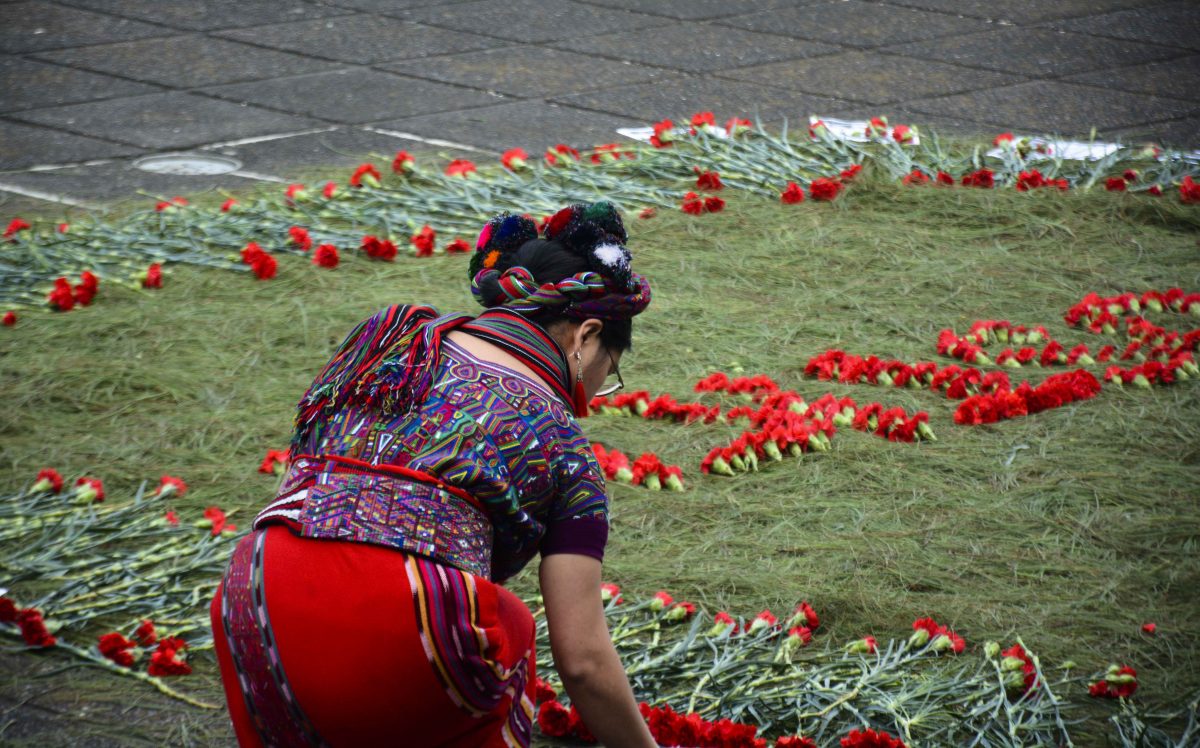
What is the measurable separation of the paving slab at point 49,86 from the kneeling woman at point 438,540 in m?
6.58

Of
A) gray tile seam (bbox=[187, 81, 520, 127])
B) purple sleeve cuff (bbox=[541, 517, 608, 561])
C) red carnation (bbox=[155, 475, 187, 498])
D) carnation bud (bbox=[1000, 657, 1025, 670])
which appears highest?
purple sleeve cuff (bbox=[541, 517, 608, 561])

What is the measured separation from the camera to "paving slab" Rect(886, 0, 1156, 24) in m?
9.82

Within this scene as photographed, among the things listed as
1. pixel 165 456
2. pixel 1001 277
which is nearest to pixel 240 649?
pixel 165 456

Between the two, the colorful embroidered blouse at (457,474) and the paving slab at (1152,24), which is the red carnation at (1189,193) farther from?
the colorful embroidered blouse at (457,474)

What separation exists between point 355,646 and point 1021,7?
9.54 metres

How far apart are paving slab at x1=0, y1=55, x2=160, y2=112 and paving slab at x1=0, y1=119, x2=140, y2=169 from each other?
0.48 meters

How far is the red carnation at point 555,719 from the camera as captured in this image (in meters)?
2.78

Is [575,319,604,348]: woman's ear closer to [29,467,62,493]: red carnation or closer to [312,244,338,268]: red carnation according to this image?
[29,467,62,493]: red carnation

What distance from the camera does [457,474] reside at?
6.48ft

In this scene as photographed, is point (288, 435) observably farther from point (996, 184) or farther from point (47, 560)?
point (996, 184)

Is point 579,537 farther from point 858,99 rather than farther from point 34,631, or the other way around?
point 858,99

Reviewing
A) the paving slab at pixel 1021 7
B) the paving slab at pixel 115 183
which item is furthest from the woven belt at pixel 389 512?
the paving slab at pixel 1021 7

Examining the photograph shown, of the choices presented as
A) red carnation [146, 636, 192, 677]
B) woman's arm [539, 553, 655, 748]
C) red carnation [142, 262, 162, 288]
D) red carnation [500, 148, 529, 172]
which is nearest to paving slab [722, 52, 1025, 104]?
red carnation [500, 148, 529, 172]

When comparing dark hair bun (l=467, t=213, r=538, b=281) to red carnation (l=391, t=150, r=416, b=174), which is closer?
dark hair bun (l=467, t=213, r=538, b=281)
